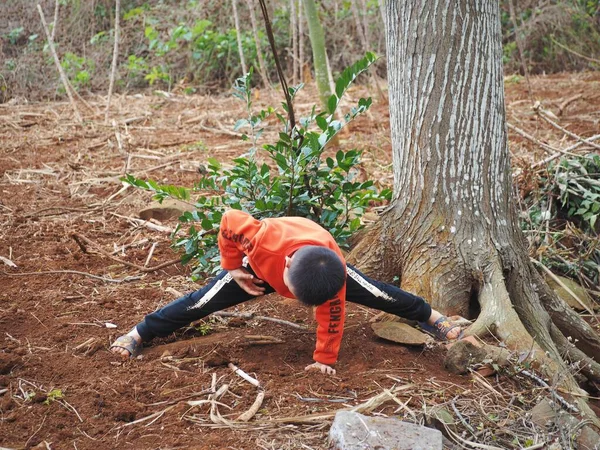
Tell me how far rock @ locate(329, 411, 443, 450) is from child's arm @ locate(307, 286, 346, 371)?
63 cm

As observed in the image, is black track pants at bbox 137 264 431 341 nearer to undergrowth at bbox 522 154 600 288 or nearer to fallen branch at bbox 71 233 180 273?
fallen branch at bbox 71 233 180 273

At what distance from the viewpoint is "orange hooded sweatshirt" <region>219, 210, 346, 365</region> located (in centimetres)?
351

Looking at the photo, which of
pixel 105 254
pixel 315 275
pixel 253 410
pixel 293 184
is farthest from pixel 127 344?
pixel 105 254

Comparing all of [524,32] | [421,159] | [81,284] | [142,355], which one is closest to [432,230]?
[421,159]

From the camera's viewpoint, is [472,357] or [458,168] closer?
[472,357]

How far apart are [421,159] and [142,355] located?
1997mm

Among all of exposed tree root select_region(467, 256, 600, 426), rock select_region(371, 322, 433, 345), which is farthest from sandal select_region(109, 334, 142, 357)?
exposed tree root select_region(467, 256, 600, 426)

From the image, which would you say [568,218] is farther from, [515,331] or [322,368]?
[322,368]

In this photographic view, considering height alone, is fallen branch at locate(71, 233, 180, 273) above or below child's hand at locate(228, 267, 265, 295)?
below

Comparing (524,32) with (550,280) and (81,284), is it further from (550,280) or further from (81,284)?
(81,284)

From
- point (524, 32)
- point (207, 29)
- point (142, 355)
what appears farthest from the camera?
point (207, 29)

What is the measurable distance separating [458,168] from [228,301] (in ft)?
5.17

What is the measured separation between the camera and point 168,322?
3893 millimetres

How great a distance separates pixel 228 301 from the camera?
387 cm
